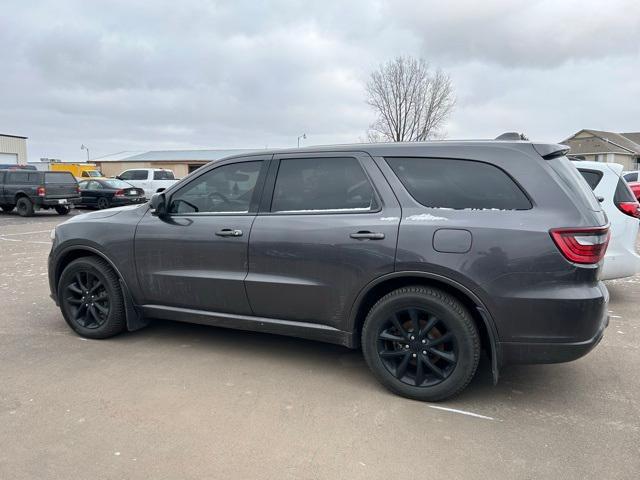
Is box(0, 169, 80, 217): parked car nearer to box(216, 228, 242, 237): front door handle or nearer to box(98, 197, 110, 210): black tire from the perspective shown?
box(98, 197, 110, 210): black tire

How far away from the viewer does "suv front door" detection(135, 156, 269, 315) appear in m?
3.91

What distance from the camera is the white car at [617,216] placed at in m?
5.35

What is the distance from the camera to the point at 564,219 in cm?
299

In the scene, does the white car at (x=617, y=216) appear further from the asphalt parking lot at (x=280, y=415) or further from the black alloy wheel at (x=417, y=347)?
the black alloy wheel at (x=417, y=347)

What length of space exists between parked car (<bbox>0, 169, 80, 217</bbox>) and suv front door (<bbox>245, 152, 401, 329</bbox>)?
1623cm

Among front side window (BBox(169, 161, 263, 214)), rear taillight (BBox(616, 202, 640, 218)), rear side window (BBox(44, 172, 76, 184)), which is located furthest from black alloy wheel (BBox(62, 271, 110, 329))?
A: rear side window (BBox(44, 172, 76, 184))

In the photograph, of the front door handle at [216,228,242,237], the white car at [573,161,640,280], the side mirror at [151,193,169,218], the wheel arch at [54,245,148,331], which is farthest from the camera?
the white car at [573,161,640,280]

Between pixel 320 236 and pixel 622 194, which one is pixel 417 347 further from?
pixel 622 194

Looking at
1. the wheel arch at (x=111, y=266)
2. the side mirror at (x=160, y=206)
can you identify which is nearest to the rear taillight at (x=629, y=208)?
the side mirror at (x=160, y=206)

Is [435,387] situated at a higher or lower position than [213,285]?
lower

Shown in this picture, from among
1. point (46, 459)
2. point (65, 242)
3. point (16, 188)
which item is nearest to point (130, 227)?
point (65, 242)

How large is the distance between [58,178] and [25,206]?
5.57 ft

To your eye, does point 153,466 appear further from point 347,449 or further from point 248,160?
point 248,160

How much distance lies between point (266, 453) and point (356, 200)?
1.81m
